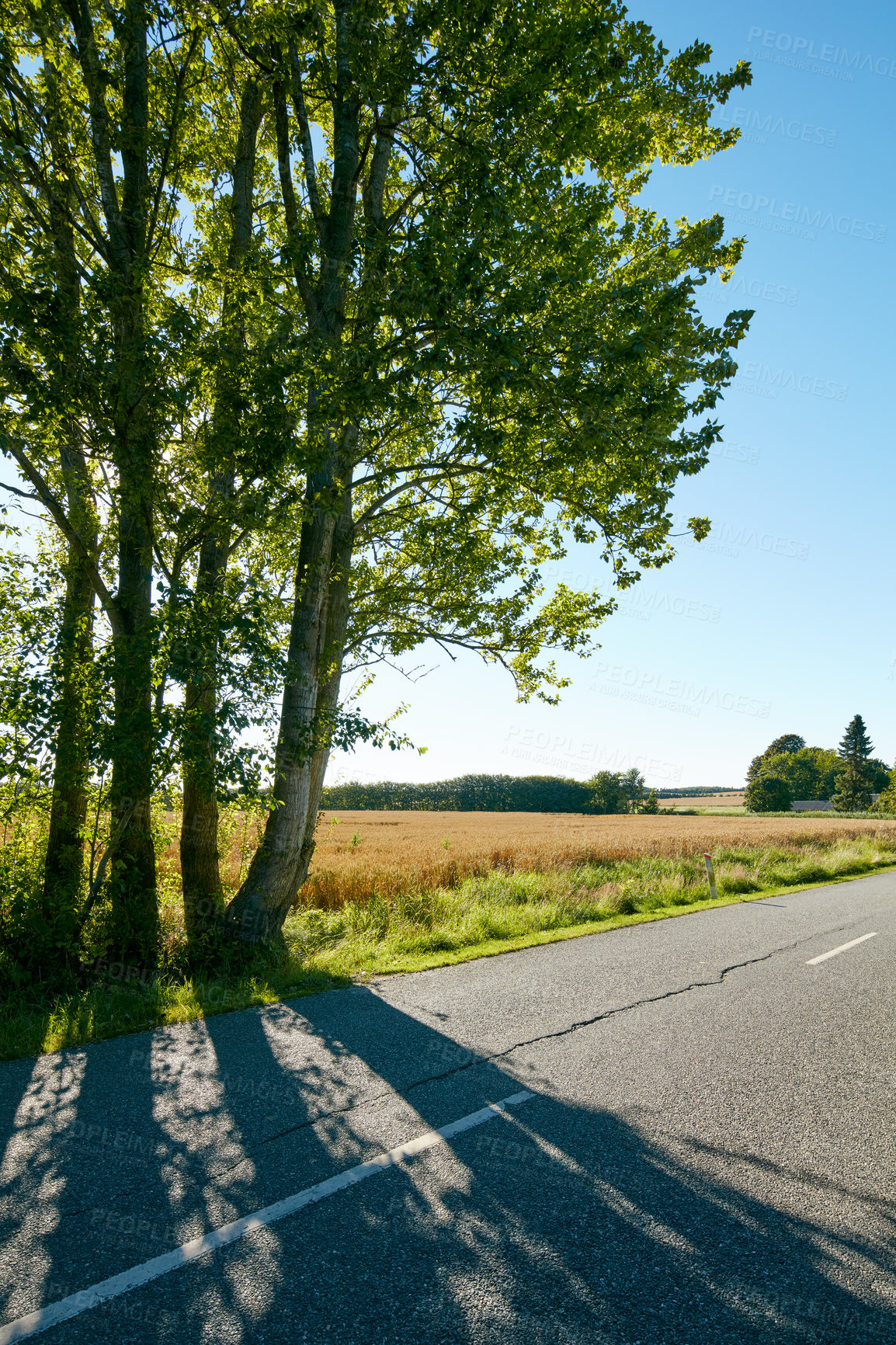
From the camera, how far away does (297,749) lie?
8.37 metres

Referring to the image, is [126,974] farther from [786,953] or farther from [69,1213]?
[786,953]

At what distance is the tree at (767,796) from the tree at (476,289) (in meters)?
90.6

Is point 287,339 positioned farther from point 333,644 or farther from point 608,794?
point 608,794

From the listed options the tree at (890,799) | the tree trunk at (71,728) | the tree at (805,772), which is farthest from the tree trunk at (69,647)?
the tree at (805,772)

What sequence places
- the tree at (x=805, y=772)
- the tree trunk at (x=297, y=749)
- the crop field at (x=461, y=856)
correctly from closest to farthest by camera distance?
the tree trunk at (x=297, y=749) < the crop field at (x=461, y=856) < the tree at (x=805, y=772)

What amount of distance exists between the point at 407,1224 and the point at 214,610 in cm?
576

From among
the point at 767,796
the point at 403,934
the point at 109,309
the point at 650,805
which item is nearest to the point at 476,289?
the point at 109,309

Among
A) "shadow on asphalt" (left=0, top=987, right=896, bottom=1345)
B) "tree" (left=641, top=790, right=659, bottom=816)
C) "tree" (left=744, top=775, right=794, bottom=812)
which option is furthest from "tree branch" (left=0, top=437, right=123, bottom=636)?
"tree" (left=744, top=775, right=794, bottom=812)

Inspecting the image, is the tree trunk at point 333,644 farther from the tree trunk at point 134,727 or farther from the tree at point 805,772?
the tree at point 805,772

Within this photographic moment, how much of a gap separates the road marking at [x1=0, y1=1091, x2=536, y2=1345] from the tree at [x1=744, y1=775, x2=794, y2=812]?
96.2 metres

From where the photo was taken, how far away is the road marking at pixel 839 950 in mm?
8656

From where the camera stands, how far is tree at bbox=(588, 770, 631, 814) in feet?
246

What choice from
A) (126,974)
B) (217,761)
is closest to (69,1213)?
(217,761)

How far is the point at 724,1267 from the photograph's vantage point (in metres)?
2.98
